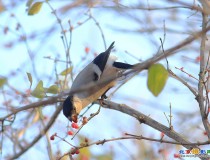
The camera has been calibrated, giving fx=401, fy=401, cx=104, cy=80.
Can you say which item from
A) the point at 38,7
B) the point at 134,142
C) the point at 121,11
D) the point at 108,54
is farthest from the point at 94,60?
the point at 121,11

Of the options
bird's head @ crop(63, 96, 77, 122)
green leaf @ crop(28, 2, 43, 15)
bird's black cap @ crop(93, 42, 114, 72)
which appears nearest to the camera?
green leaf @ crop(28, 2, 43, 15)

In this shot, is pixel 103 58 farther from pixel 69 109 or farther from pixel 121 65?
pixel 69 109

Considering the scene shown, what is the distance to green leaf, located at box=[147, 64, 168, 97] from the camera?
1.51 metres

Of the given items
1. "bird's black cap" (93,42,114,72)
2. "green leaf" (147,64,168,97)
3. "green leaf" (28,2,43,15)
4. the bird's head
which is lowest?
"green leaf" (147,64,168,97)

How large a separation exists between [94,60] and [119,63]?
0.35 metres

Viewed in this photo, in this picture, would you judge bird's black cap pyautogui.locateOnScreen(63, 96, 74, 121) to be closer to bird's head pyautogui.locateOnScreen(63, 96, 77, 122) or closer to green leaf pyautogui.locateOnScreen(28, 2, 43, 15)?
bird's head pyautogui.locateOnScreen(63, 96, 77, 122)

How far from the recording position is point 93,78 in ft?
12.4

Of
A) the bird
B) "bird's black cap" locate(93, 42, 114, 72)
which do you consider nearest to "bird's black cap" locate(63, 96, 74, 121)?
the bird

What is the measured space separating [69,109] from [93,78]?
428 mm

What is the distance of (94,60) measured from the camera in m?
3.99

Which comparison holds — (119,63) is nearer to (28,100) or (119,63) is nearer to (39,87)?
(28,100)

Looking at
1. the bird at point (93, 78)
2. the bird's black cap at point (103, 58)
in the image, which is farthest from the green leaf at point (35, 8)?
the bird's black cap at point (103, 58)

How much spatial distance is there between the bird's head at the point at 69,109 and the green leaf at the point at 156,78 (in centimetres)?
190

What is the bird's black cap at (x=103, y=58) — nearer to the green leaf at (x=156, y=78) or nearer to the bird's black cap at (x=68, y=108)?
the bird's black cap at (x=68, y=108)
